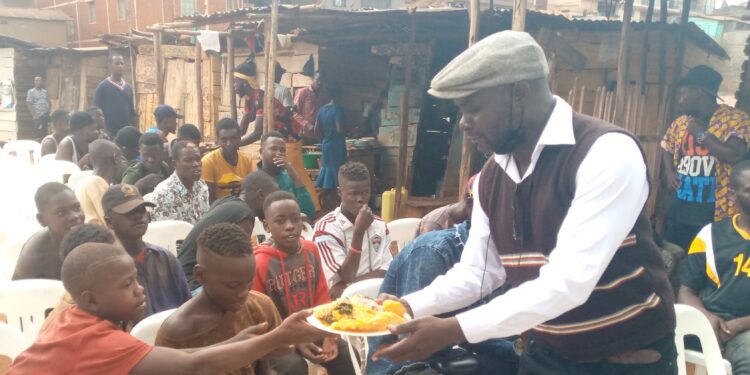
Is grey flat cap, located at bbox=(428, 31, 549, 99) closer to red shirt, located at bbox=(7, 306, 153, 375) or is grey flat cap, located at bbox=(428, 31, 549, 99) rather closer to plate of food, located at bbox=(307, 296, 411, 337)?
plate of food, located at bbox=(307, 296, 411, 337)

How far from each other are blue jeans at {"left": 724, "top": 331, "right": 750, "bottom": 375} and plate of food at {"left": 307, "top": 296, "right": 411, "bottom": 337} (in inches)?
82.3

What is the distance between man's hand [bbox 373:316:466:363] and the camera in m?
1.86

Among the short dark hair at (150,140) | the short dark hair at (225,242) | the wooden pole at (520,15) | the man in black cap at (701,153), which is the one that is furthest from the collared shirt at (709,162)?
the short dark hair at (150,140)

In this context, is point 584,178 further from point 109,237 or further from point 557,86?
point 557,86

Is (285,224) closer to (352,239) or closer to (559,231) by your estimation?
(352,239)

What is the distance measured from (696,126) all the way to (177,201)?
14.5 ft

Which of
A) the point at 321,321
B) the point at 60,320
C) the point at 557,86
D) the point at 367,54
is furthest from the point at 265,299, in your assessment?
the point at 367,54

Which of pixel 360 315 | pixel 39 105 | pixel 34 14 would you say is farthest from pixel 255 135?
pixel 34 14

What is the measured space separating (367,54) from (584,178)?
8.11m

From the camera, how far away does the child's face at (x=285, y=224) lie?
3488mm

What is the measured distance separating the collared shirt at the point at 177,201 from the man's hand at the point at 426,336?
3.32 m

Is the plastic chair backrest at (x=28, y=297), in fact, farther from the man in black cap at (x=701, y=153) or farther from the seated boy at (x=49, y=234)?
the man in black cap at (x=701, y=153)

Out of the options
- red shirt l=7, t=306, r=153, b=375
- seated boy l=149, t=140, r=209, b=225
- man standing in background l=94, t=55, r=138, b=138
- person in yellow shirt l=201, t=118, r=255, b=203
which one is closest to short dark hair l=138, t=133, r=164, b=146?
person in yellow shirt l=201, t=118, r=255, b=203

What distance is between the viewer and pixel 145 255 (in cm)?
333
